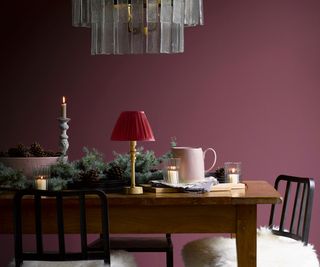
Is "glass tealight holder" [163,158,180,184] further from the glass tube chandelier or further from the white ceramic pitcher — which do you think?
the glass tube chandelier

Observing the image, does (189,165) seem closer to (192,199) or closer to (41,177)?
(192,199)

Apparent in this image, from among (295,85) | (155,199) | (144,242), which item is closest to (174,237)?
(144,242)

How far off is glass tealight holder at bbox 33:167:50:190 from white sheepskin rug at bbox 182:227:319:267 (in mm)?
707

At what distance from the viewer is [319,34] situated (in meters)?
3.94

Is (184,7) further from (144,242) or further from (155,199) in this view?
(144,242)

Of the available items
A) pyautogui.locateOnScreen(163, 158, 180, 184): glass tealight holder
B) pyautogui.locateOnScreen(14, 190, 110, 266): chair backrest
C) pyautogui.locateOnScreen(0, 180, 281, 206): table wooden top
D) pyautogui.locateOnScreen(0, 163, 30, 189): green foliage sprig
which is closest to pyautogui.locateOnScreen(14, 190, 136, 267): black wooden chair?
pyautogui.locateOnScreen(14, 190, 110, 266): chair backrest

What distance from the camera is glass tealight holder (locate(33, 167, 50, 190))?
244 cm

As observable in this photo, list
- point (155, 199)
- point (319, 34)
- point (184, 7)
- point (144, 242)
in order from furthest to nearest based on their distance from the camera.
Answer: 1. point (319, 34)
2. point (144, 242)
3. point (184, 7)
4. point (155, 199)

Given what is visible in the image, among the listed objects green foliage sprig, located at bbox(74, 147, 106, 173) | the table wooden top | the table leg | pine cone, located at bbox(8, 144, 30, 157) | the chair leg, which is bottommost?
the chair leg

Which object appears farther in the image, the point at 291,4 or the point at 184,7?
the point at 291,4

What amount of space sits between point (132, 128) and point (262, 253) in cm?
75

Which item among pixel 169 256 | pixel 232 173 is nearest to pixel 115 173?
pixel 232 173

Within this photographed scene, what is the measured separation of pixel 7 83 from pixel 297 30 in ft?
5.95

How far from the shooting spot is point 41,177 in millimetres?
2467
